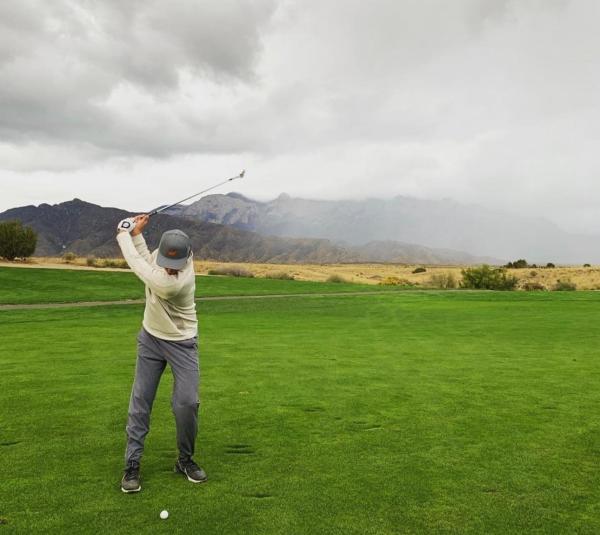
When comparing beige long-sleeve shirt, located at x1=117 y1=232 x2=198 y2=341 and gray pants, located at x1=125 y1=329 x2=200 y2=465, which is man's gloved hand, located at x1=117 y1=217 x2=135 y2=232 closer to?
beige long-sleeve shirt, located at x1=117 y1=232 x2=198 y2=341

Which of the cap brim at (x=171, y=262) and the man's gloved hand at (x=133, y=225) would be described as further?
the man's gloved hand at (x=133, y=225)

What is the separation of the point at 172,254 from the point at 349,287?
46.4 meters

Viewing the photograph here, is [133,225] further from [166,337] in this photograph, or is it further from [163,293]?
[166,337]

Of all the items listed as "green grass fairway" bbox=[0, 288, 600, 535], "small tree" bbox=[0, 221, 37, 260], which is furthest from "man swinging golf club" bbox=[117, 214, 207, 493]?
"small tree" bbox=[0, 221, 37, 260]

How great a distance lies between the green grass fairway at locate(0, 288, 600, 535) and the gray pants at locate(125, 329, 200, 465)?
416 millimetres

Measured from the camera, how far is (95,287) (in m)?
43.4

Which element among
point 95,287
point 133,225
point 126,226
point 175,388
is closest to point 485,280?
point 95,287

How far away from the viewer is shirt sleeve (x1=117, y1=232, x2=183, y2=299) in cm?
596

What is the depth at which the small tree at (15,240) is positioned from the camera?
6700cm

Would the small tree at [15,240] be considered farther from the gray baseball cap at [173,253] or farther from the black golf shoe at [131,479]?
the black golf shoe at [131,479]

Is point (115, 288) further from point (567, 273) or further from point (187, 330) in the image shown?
point (567, 273)

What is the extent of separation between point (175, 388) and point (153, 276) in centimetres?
124

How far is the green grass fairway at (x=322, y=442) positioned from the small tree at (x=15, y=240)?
188 ft

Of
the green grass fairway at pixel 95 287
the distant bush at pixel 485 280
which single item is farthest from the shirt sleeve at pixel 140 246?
the distant bush at pixel 485 280
